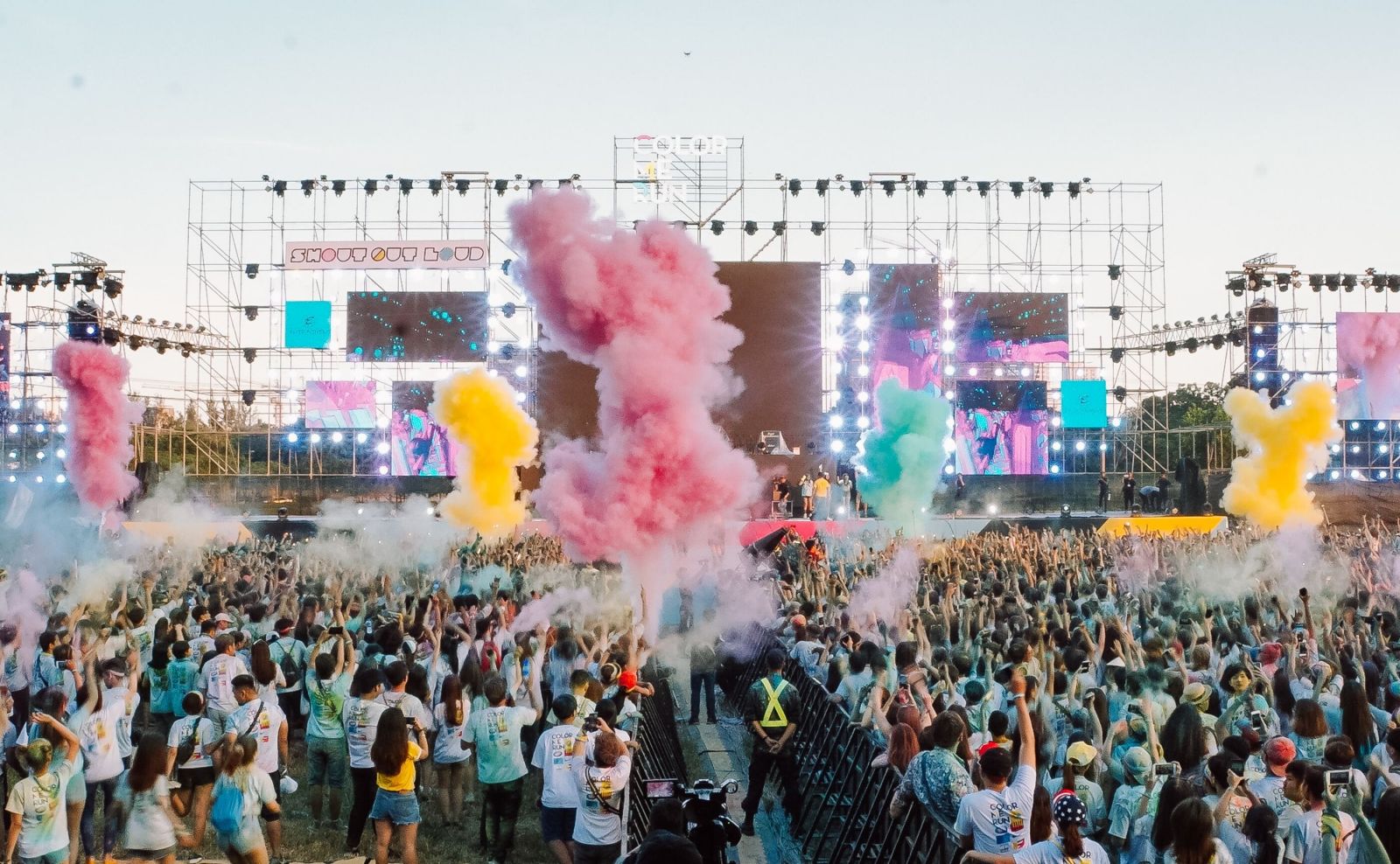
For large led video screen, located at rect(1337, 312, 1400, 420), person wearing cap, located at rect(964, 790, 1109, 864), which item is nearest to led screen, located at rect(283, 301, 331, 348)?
large led video screen, located at rect(1337, 312, 1400, 420)

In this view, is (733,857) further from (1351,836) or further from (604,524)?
(604,524)

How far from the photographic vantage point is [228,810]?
253 inches

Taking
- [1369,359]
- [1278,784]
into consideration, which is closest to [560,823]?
[1278,784]

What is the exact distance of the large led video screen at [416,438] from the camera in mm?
34594

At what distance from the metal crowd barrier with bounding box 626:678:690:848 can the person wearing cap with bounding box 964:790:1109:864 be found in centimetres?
275

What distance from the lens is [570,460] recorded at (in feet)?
59.6

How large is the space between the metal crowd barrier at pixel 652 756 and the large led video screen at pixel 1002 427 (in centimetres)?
2538

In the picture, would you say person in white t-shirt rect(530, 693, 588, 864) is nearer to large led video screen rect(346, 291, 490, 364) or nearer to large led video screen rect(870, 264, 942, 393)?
large led video screen rect(870, 264, 942, 393)

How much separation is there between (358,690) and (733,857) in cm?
280

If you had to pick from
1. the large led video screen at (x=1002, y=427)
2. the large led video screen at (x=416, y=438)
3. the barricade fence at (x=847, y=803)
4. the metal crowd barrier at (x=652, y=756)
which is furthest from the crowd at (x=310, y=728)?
the large led video screen at (x=1002, y=427)

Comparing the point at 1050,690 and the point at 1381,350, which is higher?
the point at 1381,350

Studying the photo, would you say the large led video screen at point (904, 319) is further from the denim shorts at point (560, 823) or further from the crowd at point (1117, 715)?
the denim shorts at point (560, 823)

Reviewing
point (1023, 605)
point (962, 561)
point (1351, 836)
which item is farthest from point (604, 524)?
point (1351, 836)

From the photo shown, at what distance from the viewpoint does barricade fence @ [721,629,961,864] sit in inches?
237
